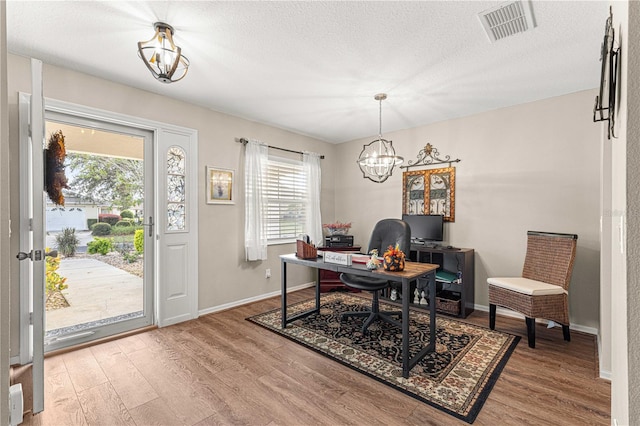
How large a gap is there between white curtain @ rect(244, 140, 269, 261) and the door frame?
69 centimetres

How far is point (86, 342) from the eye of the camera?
2.74 meters

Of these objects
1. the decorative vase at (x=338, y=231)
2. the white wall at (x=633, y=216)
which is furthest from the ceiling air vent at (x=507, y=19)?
the decorative vase at (x=338, y=231)

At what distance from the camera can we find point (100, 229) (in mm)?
2916

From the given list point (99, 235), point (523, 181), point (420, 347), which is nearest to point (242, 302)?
point (99, 235)

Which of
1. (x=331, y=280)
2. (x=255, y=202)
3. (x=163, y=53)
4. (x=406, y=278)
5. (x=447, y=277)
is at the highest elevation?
(x=163, y=53)

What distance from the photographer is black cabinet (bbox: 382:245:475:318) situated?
3439mm

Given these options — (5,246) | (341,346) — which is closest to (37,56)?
(5,246)

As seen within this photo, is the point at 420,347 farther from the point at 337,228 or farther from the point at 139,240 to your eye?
the point at 139,240

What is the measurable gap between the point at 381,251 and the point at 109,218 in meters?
2.88

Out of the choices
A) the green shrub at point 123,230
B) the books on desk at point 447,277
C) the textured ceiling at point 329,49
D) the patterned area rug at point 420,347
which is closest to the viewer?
the textured ceiling at point 329,49

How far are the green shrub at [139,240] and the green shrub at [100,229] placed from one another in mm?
249

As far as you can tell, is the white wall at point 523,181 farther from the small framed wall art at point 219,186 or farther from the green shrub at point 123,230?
the green shrub at point 123,230

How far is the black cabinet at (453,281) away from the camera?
135 inches

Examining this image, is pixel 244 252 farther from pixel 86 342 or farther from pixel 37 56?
pixel 37 56
